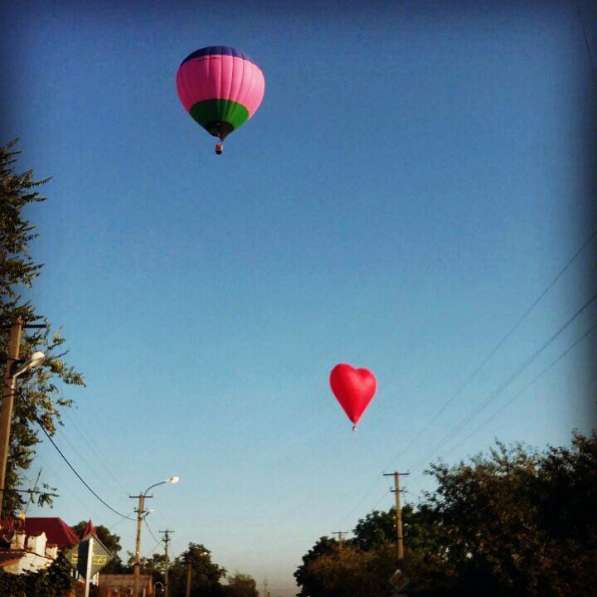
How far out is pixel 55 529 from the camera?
8025 centimetres

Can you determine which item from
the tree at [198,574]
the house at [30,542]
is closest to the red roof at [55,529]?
the house at [30,542]

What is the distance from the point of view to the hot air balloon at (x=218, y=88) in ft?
78.6

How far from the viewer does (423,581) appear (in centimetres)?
4759

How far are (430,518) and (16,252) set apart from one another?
22128 millimetres

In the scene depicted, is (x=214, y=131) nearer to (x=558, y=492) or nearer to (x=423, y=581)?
(x=558, y=492)

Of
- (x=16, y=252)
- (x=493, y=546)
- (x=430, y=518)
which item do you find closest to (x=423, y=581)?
(x=430, y=518)

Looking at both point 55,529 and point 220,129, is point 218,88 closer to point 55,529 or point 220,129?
point 220,129

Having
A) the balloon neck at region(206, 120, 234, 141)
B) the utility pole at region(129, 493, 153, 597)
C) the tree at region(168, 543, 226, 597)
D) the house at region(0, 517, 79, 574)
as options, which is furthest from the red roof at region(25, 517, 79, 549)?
the balloon neck at region(206, 120, 234, 141)

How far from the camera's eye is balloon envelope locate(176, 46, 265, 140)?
23969 mm

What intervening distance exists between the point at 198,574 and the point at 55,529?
56.6 meters

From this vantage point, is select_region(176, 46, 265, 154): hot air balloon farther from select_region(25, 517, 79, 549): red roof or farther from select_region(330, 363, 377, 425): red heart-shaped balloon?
select_region(25, 517, 79, 549): red roof

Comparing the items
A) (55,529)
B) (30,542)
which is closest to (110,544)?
(55,529)

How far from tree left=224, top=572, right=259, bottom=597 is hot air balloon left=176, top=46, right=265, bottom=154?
432ft

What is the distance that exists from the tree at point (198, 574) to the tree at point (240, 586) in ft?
24.7
